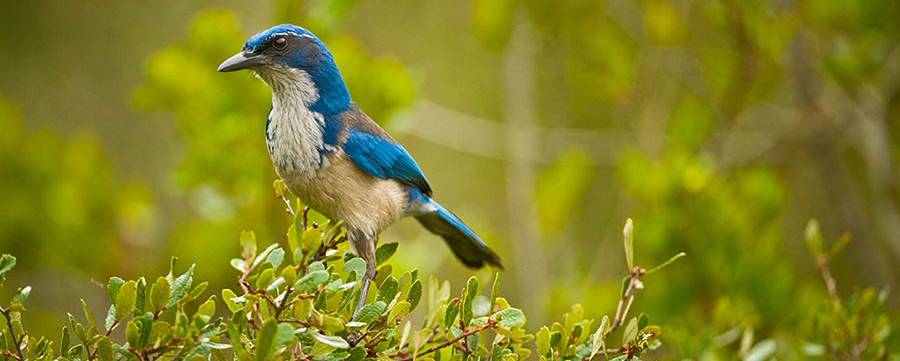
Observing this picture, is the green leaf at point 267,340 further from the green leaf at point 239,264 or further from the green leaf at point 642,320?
the green leaf at point 642,320

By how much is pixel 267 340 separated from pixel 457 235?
968 millimetres

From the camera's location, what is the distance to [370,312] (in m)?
1.45

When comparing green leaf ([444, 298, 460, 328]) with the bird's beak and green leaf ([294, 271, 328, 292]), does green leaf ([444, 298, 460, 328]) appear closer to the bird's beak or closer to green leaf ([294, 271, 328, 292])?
green leaf ([294, 271, 328, 292])

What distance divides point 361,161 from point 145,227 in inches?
84.0

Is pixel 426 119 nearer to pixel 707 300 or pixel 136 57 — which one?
pixel 136 57

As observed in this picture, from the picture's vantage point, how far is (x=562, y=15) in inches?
149

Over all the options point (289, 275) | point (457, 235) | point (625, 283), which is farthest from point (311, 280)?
point (457, 235)

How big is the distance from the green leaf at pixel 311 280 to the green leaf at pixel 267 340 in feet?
0.27

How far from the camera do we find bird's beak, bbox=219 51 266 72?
165cm

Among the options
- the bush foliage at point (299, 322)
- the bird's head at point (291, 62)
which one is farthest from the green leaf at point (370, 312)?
the bird's head at point (291, 62)

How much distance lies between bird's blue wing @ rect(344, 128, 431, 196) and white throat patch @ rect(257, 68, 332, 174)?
75 mm

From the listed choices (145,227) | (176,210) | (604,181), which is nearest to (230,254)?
(145,227)

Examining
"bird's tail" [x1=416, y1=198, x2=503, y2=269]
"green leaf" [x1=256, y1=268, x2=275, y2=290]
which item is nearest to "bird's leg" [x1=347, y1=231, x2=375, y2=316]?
"bird's tail" [x1=416, y1=198, x2=503, y2=269]

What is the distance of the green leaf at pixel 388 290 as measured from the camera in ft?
5.03
